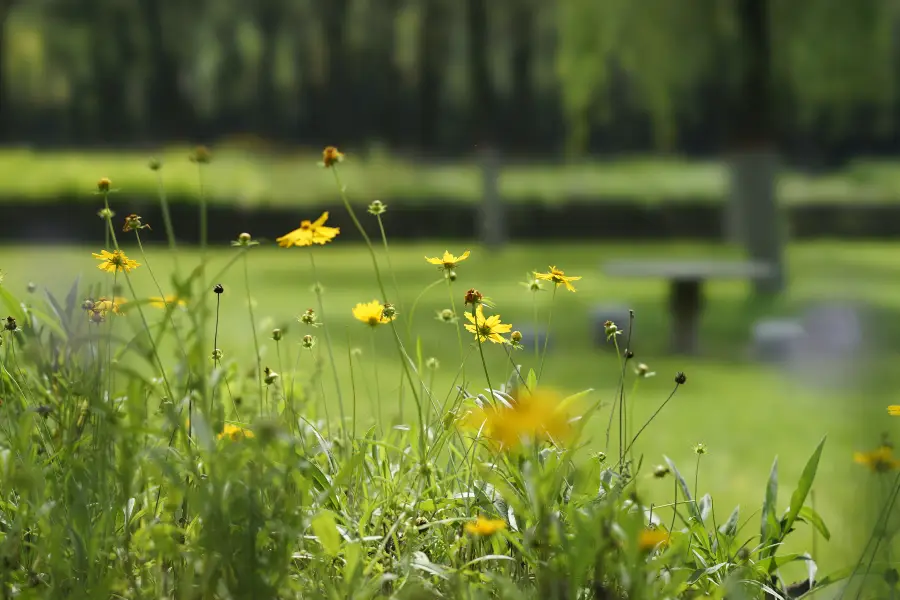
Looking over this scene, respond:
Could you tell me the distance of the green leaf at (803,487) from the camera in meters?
1.79

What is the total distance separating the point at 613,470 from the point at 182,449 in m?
0.70

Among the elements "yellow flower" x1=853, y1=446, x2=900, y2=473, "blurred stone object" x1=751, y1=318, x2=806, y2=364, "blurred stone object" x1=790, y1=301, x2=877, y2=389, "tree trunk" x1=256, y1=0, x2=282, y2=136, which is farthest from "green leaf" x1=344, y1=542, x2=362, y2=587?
"tree trunk" x1=256, y1=0, x2=282, y2=136

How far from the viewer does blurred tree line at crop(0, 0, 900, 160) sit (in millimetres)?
14281

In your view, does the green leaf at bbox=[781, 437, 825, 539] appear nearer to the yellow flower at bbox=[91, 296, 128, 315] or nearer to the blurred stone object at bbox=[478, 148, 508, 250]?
the yellow flower at bbox=[91, 296, 128, 315]

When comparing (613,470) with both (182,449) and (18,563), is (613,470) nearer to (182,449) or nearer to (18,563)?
(182,449)

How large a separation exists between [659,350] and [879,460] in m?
4.99

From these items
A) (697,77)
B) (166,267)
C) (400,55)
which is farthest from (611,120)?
(166,267)

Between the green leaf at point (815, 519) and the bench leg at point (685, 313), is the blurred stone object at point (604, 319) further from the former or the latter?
the green leaf at point (815, 519)

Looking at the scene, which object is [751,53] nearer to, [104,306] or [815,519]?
[815,519]

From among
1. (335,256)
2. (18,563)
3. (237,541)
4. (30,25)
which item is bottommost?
(335,256)

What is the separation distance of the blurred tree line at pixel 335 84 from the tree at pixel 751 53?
307 centimetres

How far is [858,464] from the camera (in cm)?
175

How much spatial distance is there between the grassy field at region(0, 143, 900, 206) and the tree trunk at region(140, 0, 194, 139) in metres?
1.82

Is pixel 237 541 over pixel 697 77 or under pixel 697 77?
under
